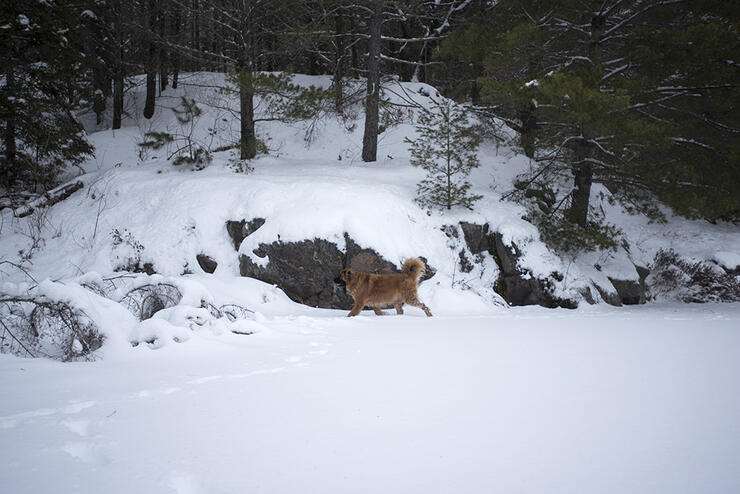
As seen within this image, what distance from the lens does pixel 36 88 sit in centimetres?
1098

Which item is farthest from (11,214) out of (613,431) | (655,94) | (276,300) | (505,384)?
(655,94)

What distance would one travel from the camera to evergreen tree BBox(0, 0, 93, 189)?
1016 centimetres

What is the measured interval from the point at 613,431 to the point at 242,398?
2170 mm

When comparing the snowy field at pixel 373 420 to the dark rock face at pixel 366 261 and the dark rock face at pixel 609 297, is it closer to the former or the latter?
the dark rock face at pixel 366 261

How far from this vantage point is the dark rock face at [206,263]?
8.06 m

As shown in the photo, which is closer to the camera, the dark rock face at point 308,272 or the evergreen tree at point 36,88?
the dark rock face at point 308,272

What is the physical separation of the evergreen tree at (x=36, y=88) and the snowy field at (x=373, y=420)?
10529mm

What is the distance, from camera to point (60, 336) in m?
3.38

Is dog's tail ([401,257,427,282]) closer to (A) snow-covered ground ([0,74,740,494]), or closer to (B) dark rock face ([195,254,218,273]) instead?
(A) snow-covered ground ([0,74,740,494])

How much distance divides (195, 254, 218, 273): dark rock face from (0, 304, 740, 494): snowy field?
177 inches

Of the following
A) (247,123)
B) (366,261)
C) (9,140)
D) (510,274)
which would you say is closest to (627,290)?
(510,274)

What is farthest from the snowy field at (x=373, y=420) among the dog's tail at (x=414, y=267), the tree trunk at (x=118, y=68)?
the tree trunk at (x=118, y=68)

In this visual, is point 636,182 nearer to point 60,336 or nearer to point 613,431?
point 613,431

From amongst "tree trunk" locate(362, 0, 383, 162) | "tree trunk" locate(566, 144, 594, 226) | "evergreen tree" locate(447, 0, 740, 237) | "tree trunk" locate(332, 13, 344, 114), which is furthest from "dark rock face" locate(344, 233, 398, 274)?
"tree trunk" locate(362, 0, 383, 162)
